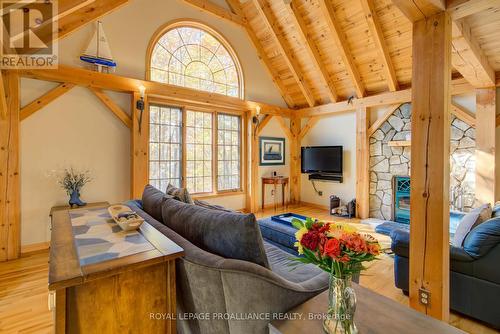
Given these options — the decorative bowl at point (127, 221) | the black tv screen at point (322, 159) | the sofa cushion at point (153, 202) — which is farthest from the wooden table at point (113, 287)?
the black tv screen at point (322, 159)

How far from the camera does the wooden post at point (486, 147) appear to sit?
3533 millimetres

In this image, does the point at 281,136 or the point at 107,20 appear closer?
the point at 107,20

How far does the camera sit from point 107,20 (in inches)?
145

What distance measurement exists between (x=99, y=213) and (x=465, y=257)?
2952 millimetres

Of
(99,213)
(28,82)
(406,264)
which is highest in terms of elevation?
(28,82)

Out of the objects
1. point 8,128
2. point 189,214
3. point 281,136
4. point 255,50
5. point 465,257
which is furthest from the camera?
point 281,136

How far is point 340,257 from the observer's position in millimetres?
935

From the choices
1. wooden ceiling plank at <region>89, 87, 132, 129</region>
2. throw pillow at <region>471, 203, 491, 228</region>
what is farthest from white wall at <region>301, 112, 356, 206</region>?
wooden ceiling plank at <region>89, 87, 132, 129</region>

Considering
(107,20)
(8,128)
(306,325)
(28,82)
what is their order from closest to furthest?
(306,325), (8,128), (28,82), (107,20)

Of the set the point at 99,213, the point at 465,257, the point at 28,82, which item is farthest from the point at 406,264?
the point at 28,82

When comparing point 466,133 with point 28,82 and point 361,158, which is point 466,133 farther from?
point 28,82

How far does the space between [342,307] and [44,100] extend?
4170 mm

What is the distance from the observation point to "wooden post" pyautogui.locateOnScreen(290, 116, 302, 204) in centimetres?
630

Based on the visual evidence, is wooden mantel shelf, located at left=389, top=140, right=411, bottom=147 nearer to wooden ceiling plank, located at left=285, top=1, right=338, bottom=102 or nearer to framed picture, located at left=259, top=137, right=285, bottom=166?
wooden ceiling plank, located at left=285, top=1, right=338, bottom=102
